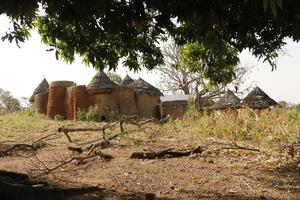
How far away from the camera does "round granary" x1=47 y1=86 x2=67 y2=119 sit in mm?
22969

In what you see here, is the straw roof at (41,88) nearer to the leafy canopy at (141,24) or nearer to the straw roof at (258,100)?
the straw roof at (258,100)

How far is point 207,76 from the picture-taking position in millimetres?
7973

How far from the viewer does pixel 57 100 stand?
75.9 ft

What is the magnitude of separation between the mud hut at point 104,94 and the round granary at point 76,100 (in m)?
0.32

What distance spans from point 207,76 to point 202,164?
1.55 metres

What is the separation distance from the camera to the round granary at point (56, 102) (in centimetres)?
2297

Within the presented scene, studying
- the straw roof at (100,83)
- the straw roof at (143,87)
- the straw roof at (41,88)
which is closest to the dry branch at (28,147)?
the straw roof at (100,83)

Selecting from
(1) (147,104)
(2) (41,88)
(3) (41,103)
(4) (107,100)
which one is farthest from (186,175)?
(2) (41,88)

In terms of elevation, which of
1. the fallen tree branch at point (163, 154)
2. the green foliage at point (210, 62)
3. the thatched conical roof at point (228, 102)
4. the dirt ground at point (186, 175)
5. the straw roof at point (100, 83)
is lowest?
the dirt ground at point (186, 175)

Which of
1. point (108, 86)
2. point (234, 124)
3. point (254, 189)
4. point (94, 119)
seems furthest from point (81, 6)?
point (108, 86)

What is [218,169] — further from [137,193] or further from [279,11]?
[279,11]

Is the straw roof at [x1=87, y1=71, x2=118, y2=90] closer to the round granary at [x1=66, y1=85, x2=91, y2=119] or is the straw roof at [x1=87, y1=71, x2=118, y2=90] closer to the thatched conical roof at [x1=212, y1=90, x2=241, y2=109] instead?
the round granary at [x1=66, y1=85, x2=91, y2=119]

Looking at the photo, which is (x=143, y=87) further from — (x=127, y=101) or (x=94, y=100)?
(x=94, y=100)

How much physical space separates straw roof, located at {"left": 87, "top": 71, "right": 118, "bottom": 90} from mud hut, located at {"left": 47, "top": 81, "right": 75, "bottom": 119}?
1426 millimetres
